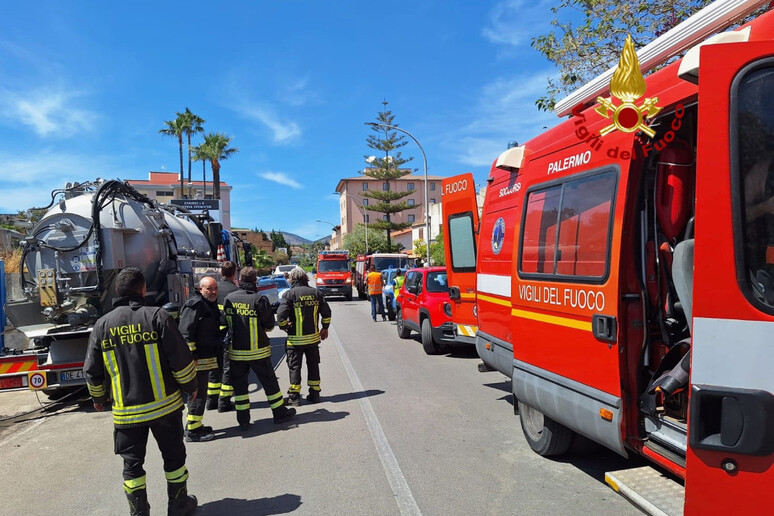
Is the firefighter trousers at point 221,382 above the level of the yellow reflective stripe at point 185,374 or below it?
below

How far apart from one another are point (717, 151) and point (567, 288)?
179 cm

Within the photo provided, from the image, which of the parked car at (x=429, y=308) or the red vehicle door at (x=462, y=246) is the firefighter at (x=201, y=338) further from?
the parked car at (x=429, y=308)

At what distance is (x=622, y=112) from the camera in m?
3.12

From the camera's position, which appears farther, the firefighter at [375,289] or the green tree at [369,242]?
the green tree at [369,242]

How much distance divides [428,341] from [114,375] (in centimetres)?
740

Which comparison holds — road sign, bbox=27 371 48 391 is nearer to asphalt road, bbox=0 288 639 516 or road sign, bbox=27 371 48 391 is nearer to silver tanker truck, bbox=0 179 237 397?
silver tanker truck, bbox=0 179 237 397

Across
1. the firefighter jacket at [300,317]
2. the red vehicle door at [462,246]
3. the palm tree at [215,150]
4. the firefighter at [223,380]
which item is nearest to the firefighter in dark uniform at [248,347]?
the firefighter at [223,380]

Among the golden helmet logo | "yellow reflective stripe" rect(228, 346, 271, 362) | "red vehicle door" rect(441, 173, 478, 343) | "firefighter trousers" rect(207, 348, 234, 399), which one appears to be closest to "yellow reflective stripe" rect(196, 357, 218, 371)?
"yellow reflective stripe" rect(228, 346, 271, 362)

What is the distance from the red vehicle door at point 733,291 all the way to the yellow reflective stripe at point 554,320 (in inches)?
55.7

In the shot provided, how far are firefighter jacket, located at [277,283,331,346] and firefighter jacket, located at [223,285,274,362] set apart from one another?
0.74 m

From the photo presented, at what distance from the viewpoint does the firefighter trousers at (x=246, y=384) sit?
5.95 metres

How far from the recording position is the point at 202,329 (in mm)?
5832

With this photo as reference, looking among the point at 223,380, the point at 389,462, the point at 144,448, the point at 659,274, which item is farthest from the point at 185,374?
the point at 659,274

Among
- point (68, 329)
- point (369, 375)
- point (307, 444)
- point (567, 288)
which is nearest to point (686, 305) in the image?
point (567, 288)
